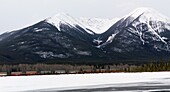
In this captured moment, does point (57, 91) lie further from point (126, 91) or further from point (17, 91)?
point (126, 91)

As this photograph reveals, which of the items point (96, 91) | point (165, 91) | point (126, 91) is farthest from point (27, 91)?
point (165, 91)

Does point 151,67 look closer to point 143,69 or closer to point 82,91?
point 143,69

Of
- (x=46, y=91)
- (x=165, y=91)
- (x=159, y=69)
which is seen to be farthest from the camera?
(x=159, y=69)

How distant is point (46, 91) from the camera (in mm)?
39938

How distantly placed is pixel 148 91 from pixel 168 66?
84.5 metres

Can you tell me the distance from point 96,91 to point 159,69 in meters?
82.7

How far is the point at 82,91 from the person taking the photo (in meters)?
39.4

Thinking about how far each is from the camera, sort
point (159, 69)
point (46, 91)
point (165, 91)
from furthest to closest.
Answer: point (159, 69) → point (46, 91) → point (165, 91)

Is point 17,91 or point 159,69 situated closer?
point 17,91

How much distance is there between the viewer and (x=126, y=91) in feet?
129

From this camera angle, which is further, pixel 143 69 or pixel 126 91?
pixel 143 69

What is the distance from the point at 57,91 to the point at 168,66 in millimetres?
84858

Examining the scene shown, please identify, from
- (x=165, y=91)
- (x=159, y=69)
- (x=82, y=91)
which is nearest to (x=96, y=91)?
(x=82, y=91)

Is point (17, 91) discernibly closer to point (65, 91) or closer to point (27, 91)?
point (27, 91)
